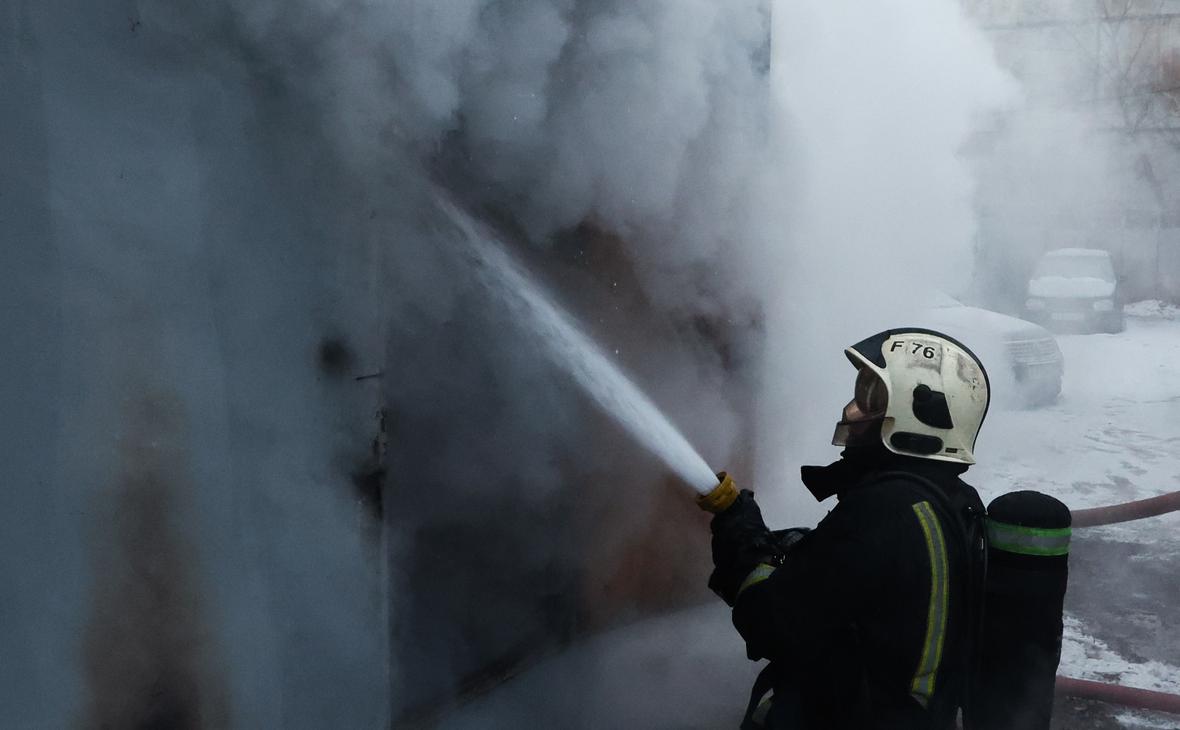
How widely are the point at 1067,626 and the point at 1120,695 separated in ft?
3.32

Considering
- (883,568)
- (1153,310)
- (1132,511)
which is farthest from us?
(1153,310)

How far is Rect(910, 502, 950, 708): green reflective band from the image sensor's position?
1.92 metres

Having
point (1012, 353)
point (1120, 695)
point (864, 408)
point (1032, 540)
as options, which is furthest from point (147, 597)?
point (1012, 353)

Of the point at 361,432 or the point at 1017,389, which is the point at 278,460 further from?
the point at 1017,389

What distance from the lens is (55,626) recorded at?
163 centimetres

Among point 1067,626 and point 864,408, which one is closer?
point 864,408

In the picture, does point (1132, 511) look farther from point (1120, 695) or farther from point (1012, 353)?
point (1012, 353)

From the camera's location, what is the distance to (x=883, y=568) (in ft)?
6.24

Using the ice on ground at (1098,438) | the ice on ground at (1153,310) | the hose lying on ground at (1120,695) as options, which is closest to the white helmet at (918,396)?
the hose lying on ground at (1120,695)

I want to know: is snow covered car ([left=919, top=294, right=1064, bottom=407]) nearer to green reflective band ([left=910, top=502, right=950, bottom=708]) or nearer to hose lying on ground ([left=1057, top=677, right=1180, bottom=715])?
hose lying on ground ([left=1057, top=677, right=1180, bottom=715])

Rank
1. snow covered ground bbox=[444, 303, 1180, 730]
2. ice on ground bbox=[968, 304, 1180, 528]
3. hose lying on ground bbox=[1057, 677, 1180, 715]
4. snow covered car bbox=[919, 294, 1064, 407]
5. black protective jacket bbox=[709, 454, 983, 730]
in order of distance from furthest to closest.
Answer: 1. snow covered car bbox=[919, 294, 1064, 407]
2. ice on ground bbox=[968, 304, 1180, 528]
3. hose lying on ground bbox=[1057, 677, 1180, 715]
4. snow covered ground bbox=[444, 303, 1180, 730]
5. black protective jacket bbox=[709, 454, 983, 730]

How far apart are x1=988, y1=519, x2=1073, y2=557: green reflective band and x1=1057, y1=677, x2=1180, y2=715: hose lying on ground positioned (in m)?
2.20

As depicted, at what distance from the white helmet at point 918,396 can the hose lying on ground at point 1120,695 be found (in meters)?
2.26

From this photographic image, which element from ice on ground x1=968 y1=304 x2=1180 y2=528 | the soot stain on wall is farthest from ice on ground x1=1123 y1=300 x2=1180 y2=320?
the soot stain on wall
